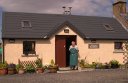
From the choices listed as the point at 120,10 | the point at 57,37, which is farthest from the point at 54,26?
the point at 120,10

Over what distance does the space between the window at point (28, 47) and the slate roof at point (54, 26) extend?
0.64 m

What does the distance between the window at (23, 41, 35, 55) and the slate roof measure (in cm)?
64

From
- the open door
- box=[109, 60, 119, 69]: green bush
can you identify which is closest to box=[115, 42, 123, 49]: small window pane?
box=[109, 60, 119, 69]: green bush

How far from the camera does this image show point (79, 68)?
25859 mm

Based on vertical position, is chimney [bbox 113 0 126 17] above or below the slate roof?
above

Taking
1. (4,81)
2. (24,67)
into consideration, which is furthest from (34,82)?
(24,67)

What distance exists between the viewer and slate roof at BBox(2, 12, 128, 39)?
26.2 metres

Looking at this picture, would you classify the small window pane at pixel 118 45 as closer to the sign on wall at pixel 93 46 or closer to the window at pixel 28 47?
the sign on wall at pixel 93 46

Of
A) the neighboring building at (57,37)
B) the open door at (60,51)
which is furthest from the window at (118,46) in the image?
the open door at (60,51)

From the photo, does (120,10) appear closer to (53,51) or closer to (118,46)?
(118,46)

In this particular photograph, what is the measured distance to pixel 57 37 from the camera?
2705cm

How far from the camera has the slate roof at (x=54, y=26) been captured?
86.1ft

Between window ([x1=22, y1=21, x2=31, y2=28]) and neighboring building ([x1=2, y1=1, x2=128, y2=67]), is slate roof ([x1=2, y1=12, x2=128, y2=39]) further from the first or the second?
window ([x1=22, y1=21, x2=31, y2=28])

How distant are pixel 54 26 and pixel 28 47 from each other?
343cm
